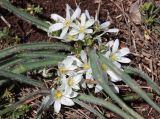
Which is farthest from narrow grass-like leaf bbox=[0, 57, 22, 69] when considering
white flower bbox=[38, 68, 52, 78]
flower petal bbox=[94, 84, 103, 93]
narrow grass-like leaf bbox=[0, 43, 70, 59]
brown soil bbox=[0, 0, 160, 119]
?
flower petal bbox=[94, 84, 103, 93]

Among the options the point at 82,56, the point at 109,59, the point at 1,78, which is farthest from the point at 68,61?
the point at 1,78

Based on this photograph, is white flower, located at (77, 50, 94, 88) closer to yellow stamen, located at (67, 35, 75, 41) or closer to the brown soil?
yellow stamen, located at (67, 35, 75, 41)

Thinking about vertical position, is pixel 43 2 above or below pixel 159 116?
above

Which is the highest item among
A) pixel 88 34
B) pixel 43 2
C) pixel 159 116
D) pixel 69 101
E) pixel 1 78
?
pixel 43 2

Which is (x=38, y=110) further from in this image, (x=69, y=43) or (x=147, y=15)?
(x=147, y=15)

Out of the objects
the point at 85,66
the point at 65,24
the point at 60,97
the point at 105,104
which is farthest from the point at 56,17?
the point at 105,104

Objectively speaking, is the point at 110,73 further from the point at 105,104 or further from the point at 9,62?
the point at 9,62

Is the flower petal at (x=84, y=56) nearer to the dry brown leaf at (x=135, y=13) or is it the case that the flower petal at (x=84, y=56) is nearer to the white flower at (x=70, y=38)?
the white flower at (x=70, y=38)

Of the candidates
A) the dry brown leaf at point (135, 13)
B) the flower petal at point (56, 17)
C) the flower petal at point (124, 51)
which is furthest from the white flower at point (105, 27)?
the dry brown leaf at point (135, 13)
